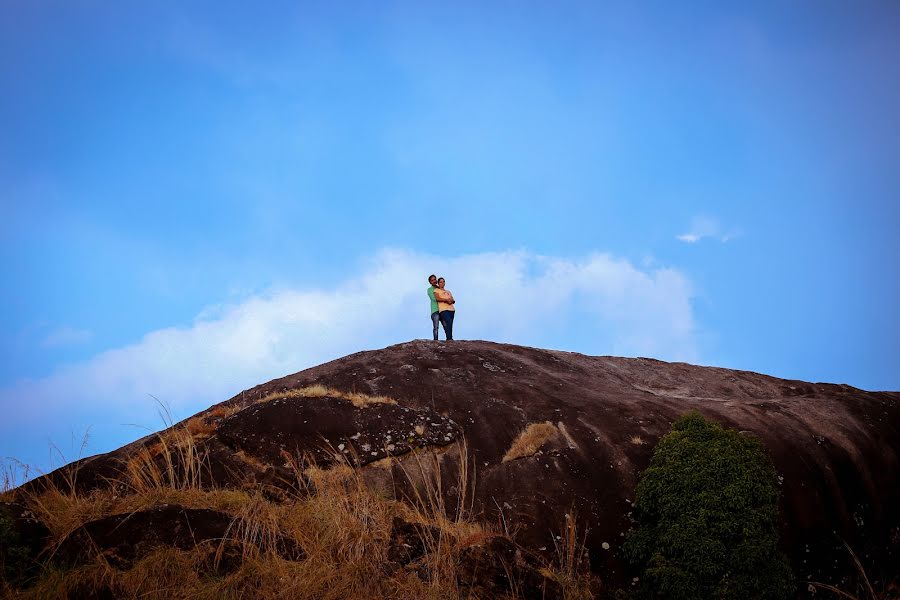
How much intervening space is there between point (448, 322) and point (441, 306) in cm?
54

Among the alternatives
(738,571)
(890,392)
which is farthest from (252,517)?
(890,392)

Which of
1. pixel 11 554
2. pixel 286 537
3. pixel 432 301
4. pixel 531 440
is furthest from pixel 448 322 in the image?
pixel 11 554

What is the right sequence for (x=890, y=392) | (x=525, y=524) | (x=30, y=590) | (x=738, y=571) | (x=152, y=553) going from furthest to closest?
(x=890, y=392) < (x=525, y=524) < (x=738, y=571) < (x=152, y=553) < (x=30, y=590)

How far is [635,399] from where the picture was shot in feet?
48.1

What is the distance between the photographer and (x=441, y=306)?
64.1ft

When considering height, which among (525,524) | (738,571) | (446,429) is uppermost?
(446,429)

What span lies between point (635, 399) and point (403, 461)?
5956 mm

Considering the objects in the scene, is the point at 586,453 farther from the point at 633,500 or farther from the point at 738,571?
the point at 738,571

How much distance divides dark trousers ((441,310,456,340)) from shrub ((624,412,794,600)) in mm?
9170

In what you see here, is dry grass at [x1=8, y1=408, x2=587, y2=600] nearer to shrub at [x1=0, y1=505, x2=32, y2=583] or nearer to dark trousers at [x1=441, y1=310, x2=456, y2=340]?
shrub at [x1=0, y1=505, x2=32, y2=583]

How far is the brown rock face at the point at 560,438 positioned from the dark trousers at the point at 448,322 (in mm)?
2699

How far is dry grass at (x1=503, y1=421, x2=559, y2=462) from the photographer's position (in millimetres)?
11984

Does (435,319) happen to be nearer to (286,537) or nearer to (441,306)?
(441,306)

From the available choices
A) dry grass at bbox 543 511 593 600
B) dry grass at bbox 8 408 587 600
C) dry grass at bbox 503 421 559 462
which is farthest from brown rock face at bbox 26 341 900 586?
dry grass at bbox 8 408 587 600
